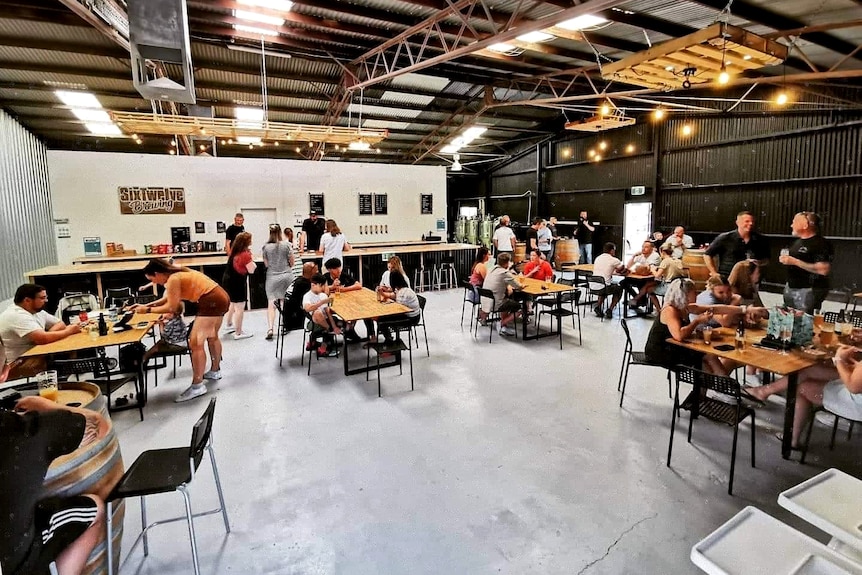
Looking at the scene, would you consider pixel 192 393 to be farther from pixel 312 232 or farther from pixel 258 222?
pixel 258 222

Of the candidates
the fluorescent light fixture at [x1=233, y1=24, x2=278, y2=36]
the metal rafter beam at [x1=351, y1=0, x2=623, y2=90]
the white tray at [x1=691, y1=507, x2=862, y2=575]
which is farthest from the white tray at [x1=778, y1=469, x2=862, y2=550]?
the fluorescent light fixture at [x1=233, y1=24, x2=278, y2=36]

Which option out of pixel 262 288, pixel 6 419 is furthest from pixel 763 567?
pixel 262 288

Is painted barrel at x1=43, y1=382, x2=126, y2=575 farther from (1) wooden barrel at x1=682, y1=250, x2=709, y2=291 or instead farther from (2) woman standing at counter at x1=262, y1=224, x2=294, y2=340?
(1) wooden barrel at x1=682, y1=250, x2=709, y2=291

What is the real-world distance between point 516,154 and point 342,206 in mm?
8570

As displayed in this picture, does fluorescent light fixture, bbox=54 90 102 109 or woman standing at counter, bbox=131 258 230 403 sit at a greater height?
fluorescent light fixture, bbox=54 90 102 109

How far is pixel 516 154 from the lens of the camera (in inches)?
691

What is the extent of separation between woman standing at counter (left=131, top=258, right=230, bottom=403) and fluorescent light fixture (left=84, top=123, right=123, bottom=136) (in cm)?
883

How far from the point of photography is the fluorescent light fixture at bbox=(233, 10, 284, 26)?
6.05 meters

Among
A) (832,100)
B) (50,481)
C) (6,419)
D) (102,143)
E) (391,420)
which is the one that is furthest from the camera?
(102,143)

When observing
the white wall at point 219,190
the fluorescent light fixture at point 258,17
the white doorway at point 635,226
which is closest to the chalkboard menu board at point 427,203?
the white wall at point 219,190

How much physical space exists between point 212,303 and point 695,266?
9.05m

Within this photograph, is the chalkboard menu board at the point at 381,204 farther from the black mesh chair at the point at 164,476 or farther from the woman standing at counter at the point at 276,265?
the black mesh chair at the point at 164,476

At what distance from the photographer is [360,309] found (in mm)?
5055

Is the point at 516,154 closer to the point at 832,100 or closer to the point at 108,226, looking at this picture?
the point at 832,100
